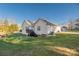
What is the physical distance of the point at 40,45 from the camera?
1.81 metres

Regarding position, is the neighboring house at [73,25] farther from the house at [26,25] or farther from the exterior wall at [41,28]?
the house at [26,25]

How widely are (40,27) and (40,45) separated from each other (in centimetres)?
18

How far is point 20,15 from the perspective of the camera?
1829mm

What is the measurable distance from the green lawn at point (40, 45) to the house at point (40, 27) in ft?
0.20

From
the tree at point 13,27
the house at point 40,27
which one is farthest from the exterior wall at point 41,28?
the tree at point 13,27

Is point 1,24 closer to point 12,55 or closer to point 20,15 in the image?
point 20,15

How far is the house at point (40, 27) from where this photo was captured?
1836mm

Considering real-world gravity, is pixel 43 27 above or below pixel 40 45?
above

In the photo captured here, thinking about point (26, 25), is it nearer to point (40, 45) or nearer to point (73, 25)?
point (40, 45)

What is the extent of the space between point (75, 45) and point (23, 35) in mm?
521

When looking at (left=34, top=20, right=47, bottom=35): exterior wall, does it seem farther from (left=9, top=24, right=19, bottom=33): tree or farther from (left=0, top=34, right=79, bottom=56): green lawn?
(left=9, top=24, right=19, bottom=33): tree

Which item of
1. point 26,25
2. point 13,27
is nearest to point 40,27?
point 26,25

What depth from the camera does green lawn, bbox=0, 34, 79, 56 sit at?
1.79m

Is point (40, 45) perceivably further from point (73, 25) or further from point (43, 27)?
point (73, 25)
